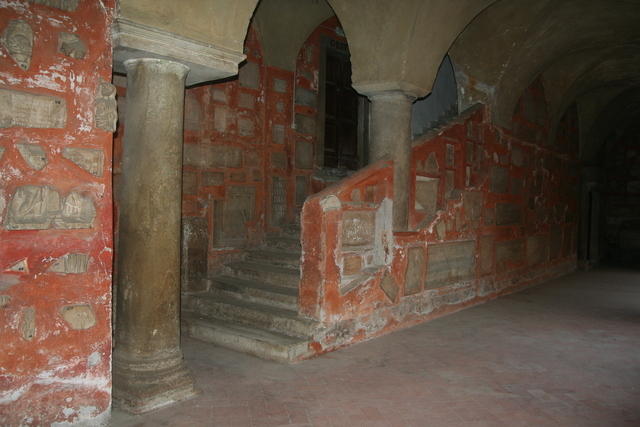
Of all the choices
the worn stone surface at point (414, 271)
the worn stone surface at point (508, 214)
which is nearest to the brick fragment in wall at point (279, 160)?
the worn stone surface at point (414, 271)

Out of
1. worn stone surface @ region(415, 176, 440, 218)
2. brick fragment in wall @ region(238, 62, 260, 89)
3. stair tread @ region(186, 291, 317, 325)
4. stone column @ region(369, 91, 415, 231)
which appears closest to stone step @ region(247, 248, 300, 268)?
stair tread @ region(186, 291, 317, 325)

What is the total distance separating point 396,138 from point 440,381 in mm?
2582

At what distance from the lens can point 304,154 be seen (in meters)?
7.22

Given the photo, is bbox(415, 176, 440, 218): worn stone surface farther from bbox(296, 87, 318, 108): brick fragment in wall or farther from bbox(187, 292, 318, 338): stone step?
bbox(187, 292, 318, 338): stone step

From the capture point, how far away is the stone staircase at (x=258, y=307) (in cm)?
471

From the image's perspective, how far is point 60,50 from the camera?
2.97m

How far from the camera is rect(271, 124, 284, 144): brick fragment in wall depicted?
22.3ft

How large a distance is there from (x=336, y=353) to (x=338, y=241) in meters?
1.00

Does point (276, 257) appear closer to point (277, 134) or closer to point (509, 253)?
point (277, 134)

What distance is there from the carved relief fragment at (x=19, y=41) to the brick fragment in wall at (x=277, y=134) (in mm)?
4037

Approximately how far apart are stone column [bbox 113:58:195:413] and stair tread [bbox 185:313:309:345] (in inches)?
42.8

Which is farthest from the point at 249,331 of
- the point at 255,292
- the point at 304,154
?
the point at 304,154

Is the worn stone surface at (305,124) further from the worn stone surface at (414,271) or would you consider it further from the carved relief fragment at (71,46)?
the carved relief fragment at (71,46)

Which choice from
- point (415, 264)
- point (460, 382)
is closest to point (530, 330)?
point (415, 264)
